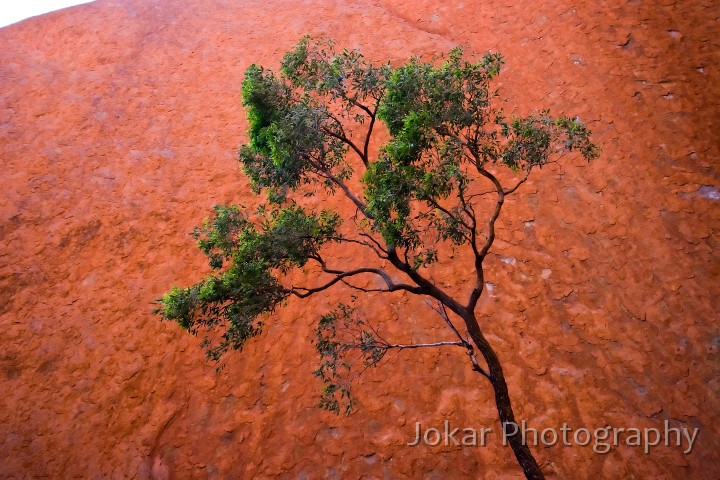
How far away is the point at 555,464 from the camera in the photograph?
8094 mm

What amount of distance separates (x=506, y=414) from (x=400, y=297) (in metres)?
4.67

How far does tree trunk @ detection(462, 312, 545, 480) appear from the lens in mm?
5816

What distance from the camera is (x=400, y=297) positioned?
10.5 metres

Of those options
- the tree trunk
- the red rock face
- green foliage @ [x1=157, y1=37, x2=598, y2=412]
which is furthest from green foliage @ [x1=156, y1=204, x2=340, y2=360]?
the red rock face

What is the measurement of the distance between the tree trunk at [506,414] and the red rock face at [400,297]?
267 cm

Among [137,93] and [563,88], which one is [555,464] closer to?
[563,88]

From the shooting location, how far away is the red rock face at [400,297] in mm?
8695

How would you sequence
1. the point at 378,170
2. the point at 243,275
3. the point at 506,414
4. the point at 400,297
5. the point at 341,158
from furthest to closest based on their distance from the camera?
1. the point at 400,297
2. the point at 341,158
3. the point at 243,275
4. the point at 506,414
5. the point at 378,170

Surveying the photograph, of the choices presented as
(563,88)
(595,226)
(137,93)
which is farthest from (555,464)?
(137,93)

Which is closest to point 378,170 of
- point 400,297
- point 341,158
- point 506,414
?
point 341,158

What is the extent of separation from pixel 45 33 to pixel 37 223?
895cm

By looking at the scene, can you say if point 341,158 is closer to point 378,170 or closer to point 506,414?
point 378,170

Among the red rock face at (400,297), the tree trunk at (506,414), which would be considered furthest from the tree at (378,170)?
the red rock face at (400,297)

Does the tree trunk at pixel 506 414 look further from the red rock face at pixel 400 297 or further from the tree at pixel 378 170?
the red rock face at pixel 400 297
